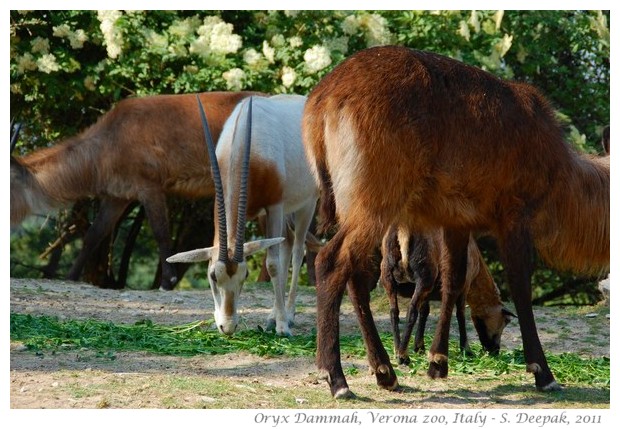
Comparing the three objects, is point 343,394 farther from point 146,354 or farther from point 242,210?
point 242,210

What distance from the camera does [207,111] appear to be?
11812 mm

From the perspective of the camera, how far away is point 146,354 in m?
7.12

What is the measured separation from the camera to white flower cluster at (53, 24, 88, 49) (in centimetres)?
1259

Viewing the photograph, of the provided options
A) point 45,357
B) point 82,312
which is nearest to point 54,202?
point 82,312

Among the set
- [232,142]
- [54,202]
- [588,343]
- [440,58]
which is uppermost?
[440,58]

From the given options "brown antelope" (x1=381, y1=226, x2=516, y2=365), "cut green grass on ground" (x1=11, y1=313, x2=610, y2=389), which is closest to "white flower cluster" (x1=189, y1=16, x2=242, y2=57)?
"cut green grass on ground" (x1=11, y1=313, x2=610, y2=389)

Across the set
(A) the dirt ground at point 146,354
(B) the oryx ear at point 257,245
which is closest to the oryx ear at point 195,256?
(B) the oryx ear at point 257,245

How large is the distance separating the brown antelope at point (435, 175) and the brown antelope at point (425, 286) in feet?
2.36

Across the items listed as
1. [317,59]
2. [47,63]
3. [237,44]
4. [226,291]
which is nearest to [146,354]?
[226,291]

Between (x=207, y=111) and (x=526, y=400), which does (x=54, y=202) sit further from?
(x=526, y=400)

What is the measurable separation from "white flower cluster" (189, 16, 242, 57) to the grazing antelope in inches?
107

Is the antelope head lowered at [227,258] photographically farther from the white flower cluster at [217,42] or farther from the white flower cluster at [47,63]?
the white flower cluster at [47,63]

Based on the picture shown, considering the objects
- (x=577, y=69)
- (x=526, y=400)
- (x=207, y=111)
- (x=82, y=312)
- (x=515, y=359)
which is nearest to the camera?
(x=526, y=400)

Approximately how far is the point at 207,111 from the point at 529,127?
6259 millimetres
